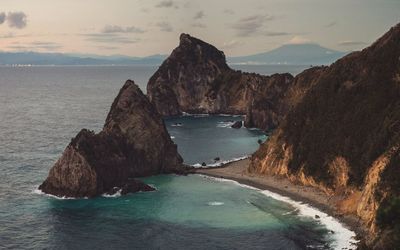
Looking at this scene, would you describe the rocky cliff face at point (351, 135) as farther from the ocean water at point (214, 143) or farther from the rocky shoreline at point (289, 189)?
the ocean water at point (214, 143)

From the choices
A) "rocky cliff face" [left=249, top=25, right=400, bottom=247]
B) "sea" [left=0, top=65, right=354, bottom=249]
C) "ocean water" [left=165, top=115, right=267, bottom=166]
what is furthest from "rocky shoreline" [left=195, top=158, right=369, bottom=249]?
"ocean water" [left=165, top=115, right=267, bottom=166]

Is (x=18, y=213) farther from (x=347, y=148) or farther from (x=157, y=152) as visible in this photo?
(x=347, y=148)

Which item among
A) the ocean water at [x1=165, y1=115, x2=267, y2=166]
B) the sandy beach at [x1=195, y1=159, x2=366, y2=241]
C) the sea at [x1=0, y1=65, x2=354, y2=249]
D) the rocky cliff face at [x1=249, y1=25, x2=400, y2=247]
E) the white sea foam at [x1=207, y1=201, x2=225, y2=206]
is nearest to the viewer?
the sea at [x1=0, y1=65, x2=354, y2=249]

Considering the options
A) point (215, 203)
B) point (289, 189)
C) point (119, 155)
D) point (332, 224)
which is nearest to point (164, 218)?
point (215, 203)

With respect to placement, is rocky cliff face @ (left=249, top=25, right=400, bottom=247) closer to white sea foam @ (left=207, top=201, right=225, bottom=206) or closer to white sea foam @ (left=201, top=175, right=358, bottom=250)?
white sea foam @ (left=201, top=175, right=358, bottom=250)

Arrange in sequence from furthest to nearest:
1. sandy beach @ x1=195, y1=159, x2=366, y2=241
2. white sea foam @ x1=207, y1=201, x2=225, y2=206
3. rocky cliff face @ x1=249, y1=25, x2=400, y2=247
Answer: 1. white sea foam @ x1=207, y1=201, x2=225, y2=206
2. sandy beach @ x1=195, y1=159, x2=366, y2=241
3. rocky cliff face @ x1=249, y1=25, x2=400, y2=247

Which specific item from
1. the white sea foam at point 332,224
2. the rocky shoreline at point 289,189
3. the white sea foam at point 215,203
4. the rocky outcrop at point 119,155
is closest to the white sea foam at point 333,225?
the white sea foam at point 332,224
